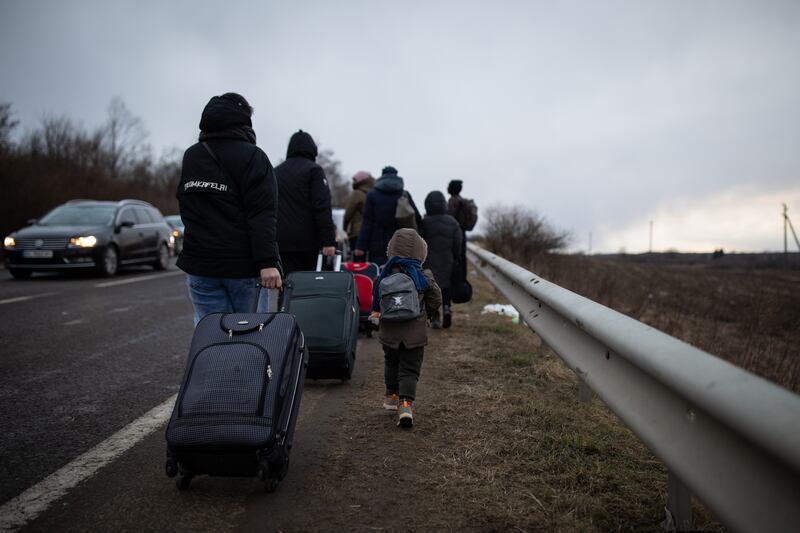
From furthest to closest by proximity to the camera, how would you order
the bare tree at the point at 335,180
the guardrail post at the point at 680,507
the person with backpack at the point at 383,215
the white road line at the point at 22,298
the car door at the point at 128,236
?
the bare tree at the point at 335,180
the car door at the point at 128,236
the white road line at the point at 22,298
the person with backpack at the point at 383,215
the guardrail post at the point at 680,507

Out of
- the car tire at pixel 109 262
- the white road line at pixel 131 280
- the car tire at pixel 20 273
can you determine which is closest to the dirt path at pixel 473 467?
the white road line at pixel 131 280

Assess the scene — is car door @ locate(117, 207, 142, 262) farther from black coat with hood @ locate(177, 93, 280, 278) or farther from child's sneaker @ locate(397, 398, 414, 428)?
child's sneaker @ locate(397, 398, 414, 428)

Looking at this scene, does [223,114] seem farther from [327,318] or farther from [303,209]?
[303,209]

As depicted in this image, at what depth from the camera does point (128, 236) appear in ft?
54.2

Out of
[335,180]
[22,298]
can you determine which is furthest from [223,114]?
[335,180]

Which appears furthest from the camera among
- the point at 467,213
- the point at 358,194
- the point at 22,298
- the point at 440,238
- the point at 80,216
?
the point at 80,216

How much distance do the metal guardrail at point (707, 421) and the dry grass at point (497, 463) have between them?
548mm

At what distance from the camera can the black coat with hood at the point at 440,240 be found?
8258mm

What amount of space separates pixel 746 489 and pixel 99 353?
624 cm

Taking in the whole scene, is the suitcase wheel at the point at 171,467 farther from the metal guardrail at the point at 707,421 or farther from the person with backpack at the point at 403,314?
the metal guardrail at the point at 707,421

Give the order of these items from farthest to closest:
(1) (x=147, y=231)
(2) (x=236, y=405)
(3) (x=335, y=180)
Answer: (3) (x=335, y=180)
(1) (x=147, y=231)
(2) (x=236, y=405)

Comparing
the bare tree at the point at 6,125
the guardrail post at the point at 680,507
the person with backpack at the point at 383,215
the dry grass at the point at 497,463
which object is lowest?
the dry grass at the point at 497,463

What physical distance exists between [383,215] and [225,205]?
14.1 ft

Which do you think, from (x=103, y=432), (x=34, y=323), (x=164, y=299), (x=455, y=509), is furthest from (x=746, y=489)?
(x=164, y=299)
